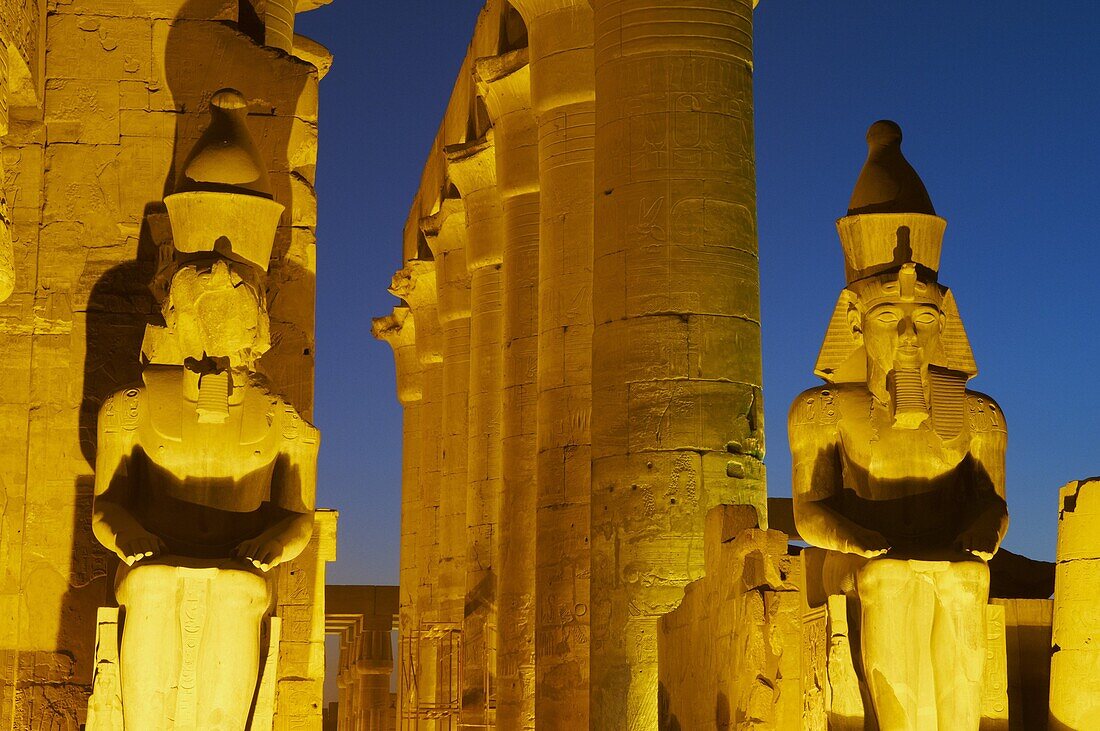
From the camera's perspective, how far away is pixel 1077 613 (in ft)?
32.3

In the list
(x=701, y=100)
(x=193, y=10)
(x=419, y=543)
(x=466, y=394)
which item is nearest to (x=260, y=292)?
(x=193, y=10)

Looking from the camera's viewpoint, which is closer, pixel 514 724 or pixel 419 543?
pixel 514 724

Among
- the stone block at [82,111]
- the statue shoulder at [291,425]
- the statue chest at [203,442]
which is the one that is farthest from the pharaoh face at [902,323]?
the stone block at [82,111]

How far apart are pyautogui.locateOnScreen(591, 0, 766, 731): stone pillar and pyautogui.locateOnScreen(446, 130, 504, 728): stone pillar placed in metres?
4.90

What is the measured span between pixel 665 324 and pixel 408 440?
13561mm

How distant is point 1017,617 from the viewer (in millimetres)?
10297

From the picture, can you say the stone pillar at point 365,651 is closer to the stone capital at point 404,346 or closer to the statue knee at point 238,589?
the stone capital at point 404,346

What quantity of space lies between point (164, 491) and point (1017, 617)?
199 inches

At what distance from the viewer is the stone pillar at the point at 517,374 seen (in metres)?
16.0

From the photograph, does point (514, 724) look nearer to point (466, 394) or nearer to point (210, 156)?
point (466, 394)

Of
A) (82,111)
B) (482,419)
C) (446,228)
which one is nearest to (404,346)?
(446,228)

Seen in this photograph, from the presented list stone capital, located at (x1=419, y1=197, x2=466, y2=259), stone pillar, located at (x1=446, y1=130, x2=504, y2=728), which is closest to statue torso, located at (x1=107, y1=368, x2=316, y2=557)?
stone pillar, located at (x1=446, y1=130, x2=504, y2=728)

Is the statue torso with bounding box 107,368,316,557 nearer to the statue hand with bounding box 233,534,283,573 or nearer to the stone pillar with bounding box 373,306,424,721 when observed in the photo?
the statue hand with bounding box 233,534,283,573

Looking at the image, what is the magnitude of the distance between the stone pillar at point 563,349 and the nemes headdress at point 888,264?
492cm
